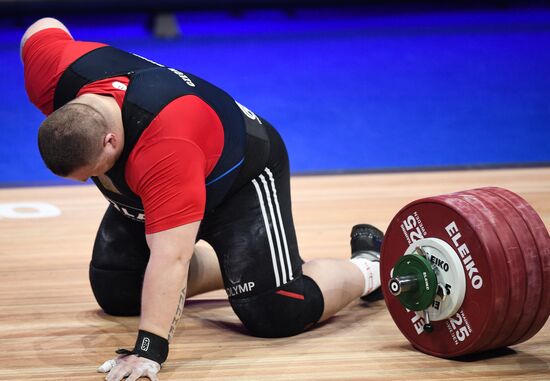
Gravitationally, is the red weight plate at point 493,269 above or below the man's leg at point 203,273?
above

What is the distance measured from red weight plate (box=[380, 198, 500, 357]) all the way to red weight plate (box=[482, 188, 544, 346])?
0.27ft

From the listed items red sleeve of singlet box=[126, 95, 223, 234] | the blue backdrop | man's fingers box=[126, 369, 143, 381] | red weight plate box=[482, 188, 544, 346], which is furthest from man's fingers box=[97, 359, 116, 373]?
the blue backdrop

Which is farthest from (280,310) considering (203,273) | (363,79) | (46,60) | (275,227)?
(363,79)

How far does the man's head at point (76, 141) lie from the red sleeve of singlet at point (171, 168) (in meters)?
0.10

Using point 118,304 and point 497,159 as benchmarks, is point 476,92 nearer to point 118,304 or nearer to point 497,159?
point 497,159

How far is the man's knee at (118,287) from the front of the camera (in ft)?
9.10

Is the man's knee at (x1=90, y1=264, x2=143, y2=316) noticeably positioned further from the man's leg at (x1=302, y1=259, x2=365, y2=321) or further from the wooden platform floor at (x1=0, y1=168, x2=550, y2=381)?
the man's leg at (x1=302, y1=259, x2=365, y2=321)

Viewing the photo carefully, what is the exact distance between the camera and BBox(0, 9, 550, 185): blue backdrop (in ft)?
19.2

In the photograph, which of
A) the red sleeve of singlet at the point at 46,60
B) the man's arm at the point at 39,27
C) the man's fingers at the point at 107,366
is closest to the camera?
the man's fingers at the point at 107,366

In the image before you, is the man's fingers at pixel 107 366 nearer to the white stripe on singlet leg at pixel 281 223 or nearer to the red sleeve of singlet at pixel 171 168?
the red sleeve of singlet at pixel 171 168

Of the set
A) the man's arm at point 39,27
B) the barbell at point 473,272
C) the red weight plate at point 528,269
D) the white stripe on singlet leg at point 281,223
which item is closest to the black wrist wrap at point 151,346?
the white stripe on singlet leg at point 281,223

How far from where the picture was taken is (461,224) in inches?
88.3

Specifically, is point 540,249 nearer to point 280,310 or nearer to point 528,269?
point 528,269

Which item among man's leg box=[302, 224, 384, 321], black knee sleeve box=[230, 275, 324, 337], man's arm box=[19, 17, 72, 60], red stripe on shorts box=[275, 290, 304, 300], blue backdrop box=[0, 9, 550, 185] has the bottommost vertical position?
black knee sleeve box=[230, 275, 324, 337]
